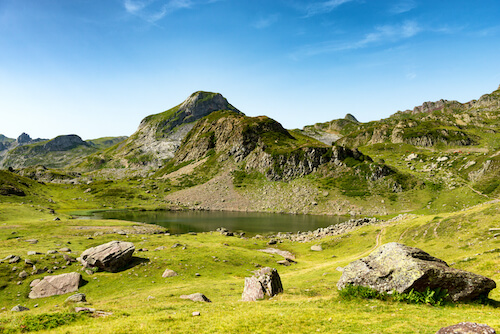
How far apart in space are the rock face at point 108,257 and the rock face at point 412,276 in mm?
35116

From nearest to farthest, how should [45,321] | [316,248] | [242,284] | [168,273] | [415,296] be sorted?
[45,321] → [415,296] → [242,284] → [168,273] → [316,248]

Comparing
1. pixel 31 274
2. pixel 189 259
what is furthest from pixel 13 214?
pixel 189 259

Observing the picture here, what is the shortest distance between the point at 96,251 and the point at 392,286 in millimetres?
42240

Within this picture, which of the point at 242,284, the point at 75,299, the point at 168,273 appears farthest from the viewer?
the point at 168,273

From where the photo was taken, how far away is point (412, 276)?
18.1 meters

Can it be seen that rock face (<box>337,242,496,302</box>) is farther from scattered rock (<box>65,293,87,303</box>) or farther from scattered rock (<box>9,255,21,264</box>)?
scattered rock (<box>9,255,21,264</box>)

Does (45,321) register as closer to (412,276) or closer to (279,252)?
(412,276)

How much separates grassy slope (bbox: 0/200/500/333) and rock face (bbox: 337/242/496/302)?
3.93 ft

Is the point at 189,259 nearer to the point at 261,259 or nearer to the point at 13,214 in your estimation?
the point at 261,259

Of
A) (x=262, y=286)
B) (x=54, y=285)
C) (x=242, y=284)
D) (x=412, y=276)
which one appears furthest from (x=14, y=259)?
(x=412, y=276)

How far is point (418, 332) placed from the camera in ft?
42.3

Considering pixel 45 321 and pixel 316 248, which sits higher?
pixel 45 321

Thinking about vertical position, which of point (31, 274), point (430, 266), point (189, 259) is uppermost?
point (430, 266)

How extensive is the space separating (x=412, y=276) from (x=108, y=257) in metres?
41.3
